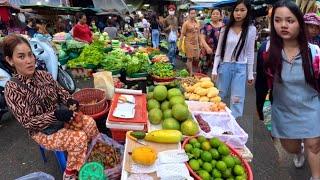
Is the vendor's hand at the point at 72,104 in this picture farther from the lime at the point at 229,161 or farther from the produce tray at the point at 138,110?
the lime at the point at 229,161

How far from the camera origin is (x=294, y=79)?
2.69 meters

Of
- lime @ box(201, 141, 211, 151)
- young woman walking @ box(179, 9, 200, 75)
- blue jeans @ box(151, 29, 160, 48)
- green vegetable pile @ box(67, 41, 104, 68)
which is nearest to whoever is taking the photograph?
lime @ box(201, 141, 211, 151)

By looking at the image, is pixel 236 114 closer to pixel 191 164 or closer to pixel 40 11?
pixel 191 164

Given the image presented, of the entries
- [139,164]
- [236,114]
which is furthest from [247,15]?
[139,164]

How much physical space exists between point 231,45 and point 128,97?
5.57 feet

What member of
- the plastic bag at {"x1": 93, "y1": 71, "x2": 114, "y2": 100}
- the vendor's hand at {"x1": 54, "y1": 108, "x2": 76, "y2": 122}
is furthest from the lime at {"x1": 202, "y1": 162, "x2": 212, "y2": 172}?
the plastic bag at {"x1": 93, "y1": 71, "x2": 114, "y2": 100}

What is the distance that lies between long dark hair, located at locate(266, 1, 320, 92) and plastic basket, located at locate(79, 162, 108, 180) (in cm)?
177

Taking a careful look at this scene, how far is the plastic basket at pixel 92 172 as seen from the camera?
2322mm

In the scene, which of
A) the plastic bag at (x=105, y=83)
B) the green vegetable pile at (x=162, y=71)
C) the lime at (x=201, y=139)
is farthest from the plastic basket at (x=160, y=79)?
the lime at (x=201, y=139)

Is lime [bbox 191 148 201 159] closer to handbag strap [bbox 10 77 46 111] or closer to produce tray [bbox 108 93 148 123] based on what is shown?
produce tray [bbox 108 93 148 123]

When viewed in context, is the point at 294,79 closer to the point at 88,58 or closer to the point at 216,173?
the point at 216,173

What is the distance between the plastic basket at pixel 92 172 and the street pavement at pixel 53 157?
1.34 metres

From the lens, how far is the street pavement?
11.9ft

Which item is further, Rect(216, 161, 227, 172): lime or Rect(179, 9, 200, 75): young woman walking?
Rect(179, 9, 200, 75): young woman walking
